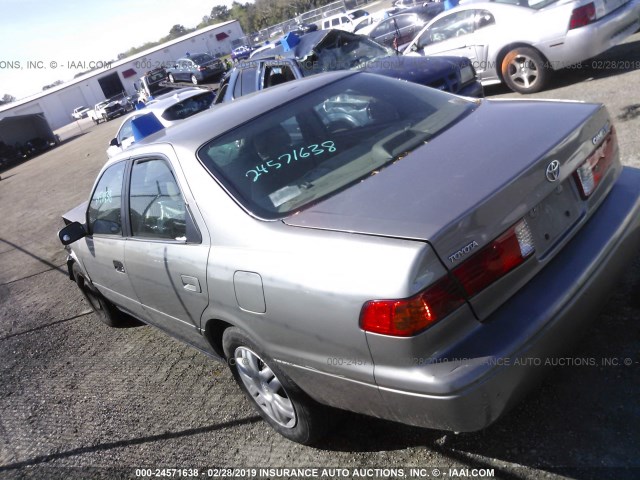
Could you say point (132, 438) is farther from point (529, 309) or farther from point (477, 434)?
point (529, 309)

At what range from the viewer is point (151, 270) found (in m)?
3.45

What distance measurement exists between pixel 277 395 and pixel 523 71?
664cm

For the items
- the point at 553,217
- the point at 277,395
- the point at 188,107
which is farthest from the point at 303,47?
the point at 553,217

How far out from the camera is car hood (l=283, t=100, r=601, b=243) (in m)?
2.14

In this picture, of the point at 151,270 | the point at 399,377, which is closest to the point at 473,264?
the point at 399,377

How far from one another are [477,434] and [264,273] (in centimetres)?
130

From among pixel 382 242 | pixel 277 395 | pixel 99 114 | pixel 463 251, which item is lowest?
pixel 277 395

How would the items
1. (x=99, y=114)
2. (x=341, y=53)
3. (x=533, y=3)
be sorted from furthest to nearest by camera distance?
(x=99, y=114) < (x=341, y=53) < (x=533, y=3)

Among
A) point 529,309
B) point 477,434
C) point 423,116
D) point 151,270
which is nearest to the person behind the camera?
point 529,309

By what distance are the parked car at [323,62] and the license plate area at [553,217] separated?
4.96 metres

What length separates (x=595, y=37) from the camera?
7.05 m

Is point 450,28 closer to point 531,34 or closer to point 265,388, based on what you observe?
point 531,34

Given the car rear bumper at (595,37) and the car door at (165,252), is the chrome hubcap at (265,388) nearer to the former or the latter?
the car door at (165,252)

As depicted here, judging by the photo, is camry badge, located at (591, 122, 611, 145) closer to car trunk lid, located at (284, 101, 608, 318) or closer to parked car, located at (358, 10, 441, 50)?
car trunk lid, located at (284, 101, 608, 318)
